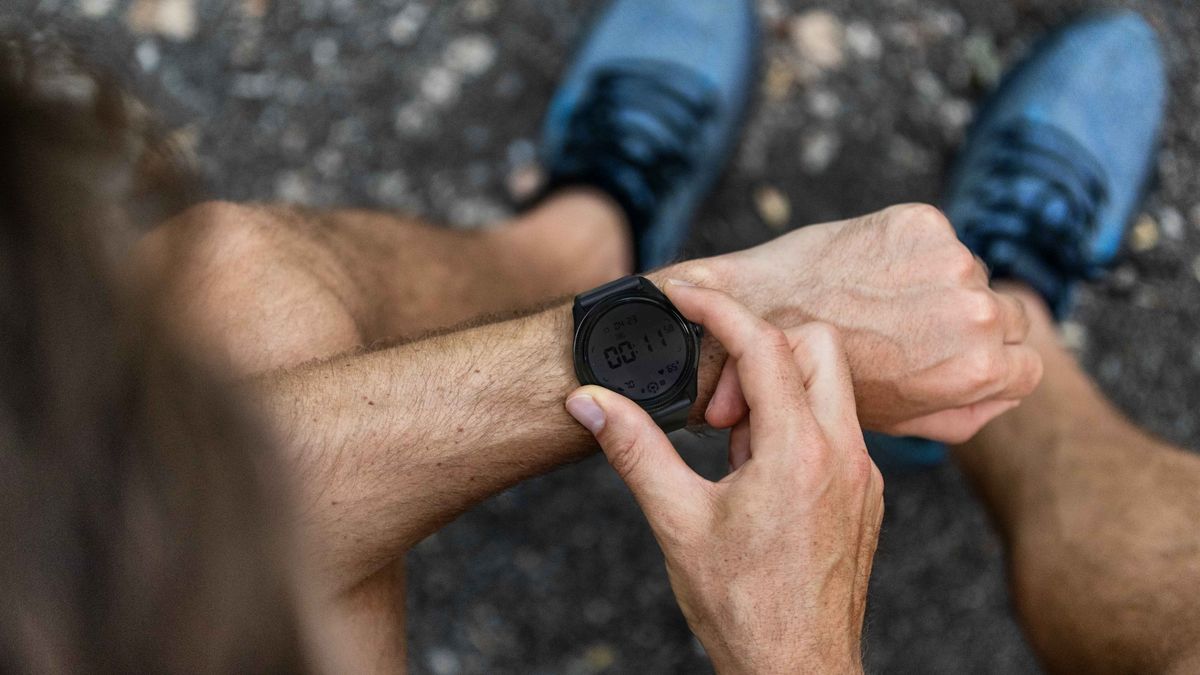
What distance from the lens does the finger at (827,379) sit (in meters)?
1.67

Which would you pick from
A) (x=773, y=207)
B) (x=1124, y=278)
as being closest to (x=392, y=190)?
(x=773, y=207)

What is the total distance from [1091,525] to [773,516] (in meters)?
1.21

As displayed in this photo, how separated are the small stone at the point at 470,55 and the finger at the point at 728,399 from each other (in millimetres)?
1879

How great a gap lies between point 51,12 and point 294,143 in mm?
954

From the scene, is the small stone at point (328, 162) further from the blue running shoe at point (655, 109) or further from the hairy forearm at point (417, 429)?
the hairy forearm at point (417, 429)

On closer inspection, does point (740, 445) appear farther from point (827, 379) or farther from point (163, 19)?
point (163, 19)

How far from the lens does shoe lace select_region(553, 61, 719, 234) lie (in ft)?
9.63

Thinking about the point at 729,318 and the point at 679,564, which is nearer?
the point at 679,564

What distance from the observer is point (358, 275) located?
2.27 metres

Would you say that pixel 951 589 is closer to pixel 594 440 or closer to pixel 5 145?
pixel 594 440

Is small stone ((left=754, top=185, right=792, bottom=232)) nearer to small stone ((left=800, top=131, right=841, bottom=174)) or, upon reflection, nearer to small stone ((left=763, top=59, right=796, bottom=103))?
small stone ((left=800, top=131, right=841, bottom=174))

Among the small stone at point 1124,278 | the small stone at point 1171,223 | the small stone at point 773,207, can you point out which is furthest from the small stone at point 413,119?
the small stone at point 1171,223

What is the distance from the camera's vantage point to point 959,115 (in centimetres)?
327

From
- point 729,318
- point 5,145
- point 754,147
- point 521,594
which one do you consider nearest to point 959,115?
point 754,147
